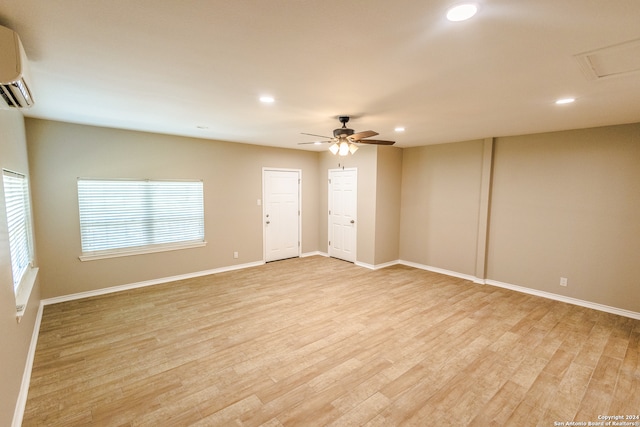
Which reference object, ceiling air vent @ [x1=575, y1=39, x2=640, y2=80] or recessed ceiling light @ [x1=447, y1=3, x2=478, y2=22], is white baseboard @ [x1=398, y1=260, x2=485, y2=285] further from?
recessed ceiling light @ [x1=447, y1=3, x2=478, y2=22]

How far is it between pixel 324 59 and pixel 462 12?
0.86 m

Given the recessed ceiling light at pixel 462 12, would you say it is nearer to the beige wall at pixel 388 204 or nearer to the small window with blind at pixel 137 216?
the beige wall at pixel 388 204

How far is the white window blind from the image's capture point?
7.97 ft

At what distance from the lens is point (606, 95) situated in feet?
8.38

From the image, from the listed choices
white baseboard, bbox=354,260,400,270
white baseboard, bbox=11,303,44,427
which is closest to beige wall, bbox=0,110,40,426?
white baseboard, bbox=11,303,44,427

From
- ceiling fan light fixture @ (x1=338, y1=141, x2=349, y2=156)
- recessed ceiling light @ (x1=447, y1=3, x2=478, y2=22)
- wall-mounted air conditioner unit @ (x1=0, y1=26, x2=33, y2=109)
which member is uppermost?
recessed ceiling light @ (x1=447, y1=3, x2=478, y2=22)

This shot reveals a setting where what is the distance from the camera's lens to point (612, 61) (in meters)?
1.89

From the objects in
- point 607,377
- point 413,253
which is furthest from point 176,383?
point 413,253

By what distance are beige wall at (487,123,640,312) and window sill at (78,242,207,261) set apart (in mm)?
5443

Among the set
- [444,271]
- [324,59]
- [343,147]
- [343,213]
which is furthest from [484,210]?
[324,59]

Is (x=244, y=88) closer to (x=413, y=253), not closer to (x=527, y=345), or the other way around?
(x=527, y=345)

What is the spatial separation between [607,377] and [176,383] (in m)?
3.86

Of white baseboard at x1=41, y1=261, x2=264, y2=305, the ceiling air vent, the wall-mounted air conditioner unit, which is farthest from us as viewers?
white baseboard at x1=41, y1=261, x2=264, y2=305

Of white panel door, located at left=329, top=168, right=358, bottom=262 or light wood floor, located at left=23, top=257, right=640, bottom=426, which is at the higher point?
white panel door, located at left=329, top=168, right=358, bottom=262
